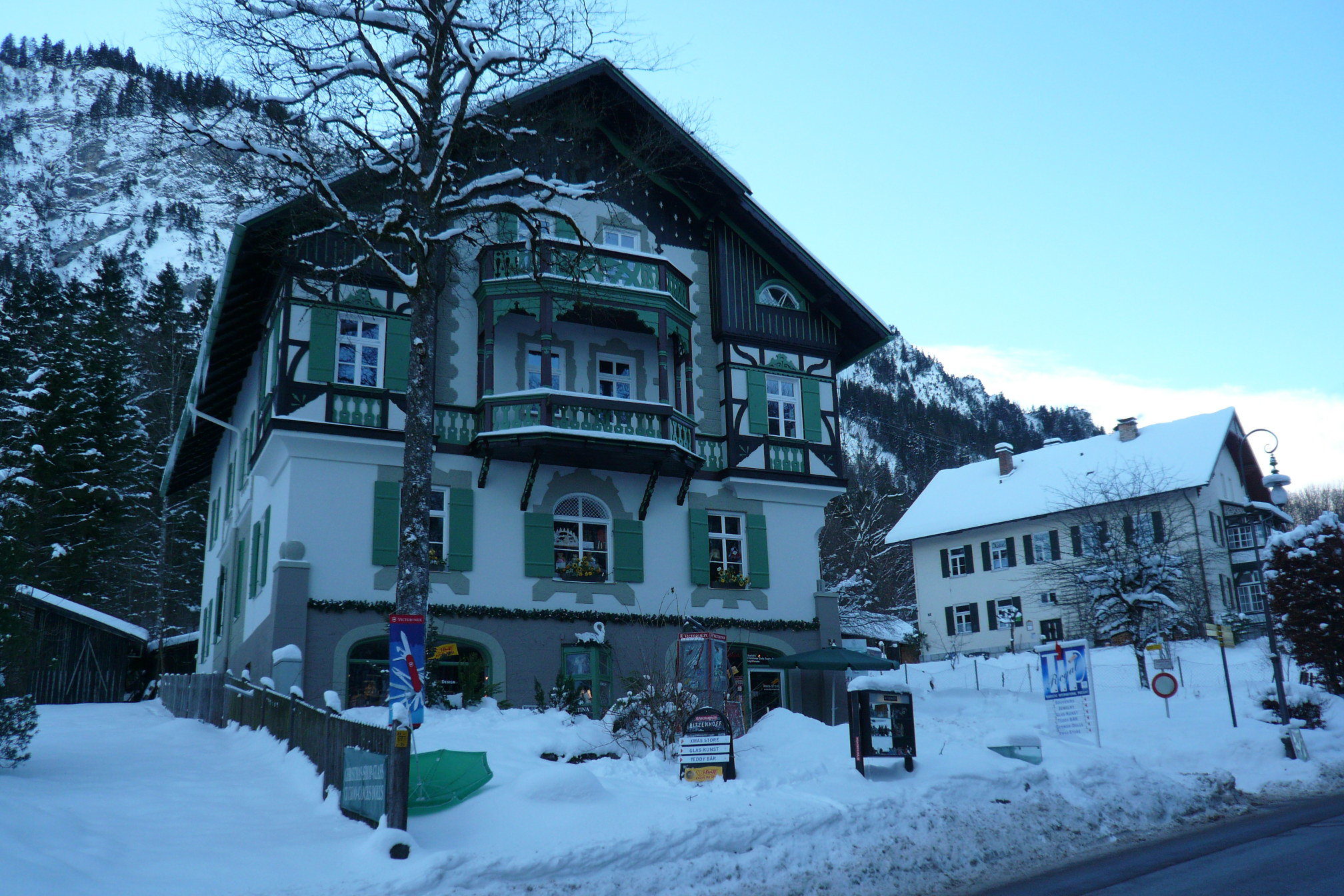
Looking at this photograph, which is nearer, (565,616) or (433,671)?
(433,671)

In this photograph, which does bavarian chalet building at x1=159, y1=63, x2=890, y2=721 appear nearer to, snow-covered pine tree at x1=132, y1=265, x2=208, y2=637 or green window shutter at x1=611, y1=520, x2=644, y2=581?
green window shutter at x1=611, y1=520, x2=644, y2=581

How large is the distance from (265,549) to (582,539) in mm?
6260

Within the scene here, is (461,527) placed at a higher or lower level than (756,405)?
lower

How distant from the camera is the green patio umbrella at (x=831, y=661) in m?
23.1

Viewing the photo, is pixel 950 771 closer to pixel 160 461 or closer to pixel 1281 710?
pixel 1281 710

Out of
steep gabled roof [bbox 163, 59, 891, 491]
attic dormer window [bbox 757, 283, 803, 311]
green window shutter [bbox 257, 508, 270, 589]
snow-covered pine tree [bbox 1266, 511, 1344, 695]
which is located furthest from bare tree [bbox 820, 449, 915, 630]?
green window shutter [bbox 257, 508, 270, 589]

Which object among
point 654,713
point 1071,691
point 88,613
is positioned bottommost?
point 654,713

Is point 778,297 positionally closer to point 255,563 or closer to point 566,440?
point 566,440

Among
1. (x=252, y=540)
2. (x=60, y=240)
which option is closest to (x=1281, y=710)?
(x=252, y=540)

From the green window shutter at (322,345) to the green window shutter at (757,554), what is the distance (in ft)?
31.1

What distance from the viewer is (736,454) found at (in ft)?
81.6

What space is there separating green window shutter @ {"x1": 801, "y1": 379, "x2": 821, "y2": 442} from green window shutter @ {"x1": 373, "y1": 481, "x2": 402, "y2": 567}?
967cm

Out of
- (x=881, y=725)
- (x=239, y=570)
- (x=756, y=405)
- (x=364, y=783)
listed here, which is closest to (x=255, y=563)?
(x=239, y=570)

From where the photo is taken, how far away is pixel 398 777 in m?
10.5
